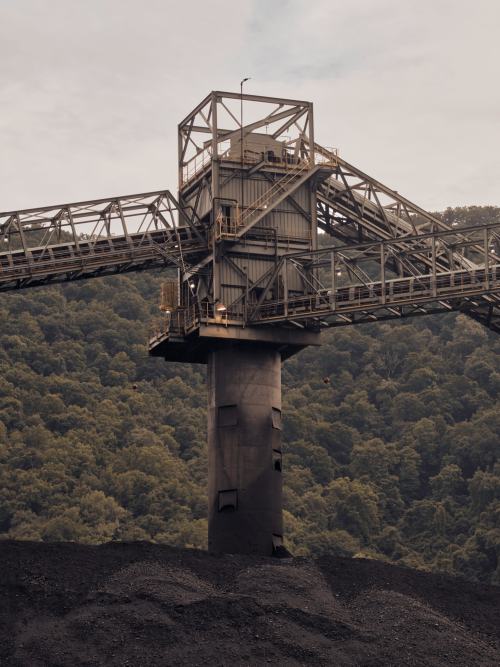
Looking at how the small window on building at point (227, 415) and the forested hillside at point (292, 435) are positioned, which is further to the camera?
the forested hillside at point (292, 435)

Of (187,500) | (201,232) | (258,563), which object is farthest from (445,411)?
(258,563)

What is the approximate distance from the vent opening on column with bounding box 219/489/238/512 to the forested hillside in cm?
6341

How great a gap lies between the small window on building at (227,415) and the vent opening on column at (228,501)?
3.06m

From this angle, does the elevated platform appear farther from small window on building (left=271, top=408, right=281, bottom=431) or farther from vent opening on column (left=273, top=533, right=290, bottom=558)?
vent opening on column (left=273, top=533, right=290, bottom=558)

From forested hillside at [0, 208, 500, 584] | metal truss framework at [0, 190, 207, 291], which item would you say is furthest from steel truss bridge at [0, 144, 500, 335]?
forested hillside at [0, 208, 500, 584]

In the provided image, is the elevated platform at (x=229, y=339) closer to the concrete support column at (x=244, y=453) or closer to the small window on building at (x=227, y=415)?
the concrete support column at (x=244, y=453)

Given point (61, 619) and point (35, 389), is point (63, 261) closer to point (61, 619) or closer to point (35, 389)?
point (61, 619)

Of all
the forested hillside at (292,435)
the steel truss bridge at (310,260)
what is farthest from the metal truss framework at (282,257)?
the forested hillside at (292,435)

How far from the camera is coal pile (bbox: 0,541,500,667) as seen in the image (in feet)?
149

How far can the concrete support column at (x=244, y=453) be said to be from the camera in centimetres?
6184

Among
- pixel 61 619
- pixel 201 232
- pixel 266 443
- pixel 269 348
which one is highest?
pixel 201 232

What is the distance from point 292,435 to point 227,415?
3739 inches

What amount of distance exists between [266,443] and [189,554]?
9202 mm

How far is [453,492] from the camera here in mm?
141500
